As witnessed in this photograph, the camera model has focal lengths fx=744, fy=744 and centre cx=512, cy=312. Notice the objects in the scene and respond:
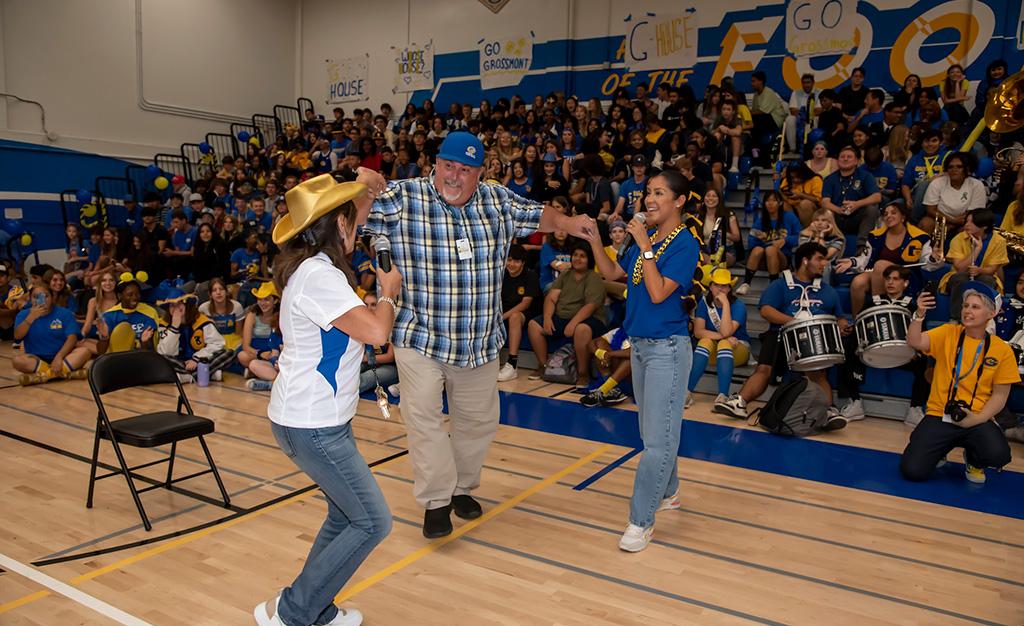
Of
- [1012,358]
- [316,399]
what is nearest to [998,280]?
[1012,358]

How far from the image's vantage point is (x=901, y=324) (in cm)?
612

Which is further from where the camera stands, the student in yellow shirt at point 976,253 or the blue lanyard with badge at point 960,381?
the student in yellow shirt at point 976,253

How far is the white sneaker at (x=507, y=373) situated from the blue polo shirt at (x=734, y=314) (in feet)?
7.03

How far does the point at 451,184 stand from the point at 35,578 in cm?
273

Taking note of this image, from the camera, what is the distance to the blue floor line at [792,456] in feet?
16.0

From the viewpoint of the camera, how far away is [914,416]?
6500mm

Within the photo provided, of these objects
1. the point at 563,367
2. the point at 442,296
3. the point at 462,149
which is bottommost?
the point at 563,367

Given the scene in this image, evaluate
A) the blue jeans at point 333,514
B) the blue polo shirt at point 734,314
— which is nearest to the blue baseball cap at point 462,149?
the blue jeans at point 333,514

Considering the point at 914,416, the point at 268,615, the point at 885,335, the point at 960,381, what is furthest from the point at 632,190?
the point at 268,615

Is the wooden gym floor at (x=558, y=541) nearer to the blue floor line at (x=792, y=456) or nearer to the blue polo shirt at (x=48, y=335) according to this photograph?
the blue floor line at (x=792, y=456)

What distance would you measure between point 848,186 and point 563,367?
4170 millimetres

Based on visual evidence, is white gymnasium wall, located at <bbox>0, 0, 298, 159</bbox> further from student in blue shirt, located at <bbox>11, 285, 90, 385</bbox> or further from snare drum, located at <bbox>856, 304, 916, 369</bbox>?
snare drum, located at <bbox>856, 304, 916, 369</bbox>

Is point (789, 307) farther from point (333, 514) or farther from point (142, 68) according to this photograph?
point (142, 68)

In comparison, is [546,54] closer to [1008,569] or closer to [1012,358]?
[1012,358]
